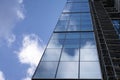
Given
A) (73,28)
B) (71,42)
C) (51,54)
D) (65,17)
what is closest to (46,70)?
(51,54)

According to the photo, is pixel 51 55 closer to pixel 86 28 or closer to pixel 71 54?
pixel 71 54

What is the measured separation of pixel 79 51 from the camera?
54.5 ft

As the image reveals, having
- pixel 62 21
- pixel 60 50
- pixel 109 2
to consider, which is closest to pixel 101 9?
pixel 109 2

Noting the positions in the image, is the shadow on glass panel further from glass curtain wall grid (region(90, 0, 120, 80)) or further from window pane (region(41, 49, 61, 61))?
window pane (region(41, 49, 61, 61))

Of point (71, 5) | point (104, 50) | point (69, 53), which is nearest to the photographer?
point (69, 53)

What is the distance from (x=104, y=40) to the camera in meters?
23.7

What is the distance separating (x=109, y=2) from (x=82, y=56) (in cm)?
2862

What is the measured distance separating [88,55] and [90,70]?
2218 mm

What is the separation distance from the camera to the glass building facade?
1372 centimetres

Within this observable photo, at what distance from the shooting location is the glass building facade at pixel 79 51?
45.0 feet

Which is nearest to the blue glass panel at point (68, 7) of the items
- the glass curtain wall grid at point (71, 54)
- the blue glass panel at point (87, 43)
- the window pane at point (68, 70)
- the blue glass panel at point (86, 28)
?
the glass curtain wall grid at point (71, 54)

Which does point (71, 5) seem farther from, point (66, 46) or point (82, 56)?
point (82, 56)

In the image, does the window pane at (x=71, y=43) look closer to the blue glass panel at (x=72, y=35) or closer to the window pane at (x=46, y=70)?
the blue glass panel at (x=72, y=35)

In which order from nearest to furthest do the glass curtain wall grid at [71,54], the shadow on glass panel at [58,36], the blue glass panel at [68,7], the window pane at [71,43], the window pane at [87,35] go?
the glass curtain wall grid at [71,54], the window pane at [71,43], the window pane at [87,35], the shadow on glass panel at [58,36], the blue glass panel at [68,7]
